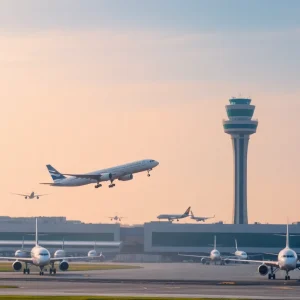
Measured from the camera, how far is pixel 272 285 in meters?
107

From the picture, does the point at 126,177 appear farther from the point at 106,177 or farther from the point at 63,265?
the point at 63,265

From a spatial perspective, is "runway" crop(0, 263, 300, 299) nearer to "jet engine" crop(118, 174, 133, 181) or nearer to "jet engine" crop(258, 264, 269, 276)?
"jet engine" crop(258, 264, 269, 276)

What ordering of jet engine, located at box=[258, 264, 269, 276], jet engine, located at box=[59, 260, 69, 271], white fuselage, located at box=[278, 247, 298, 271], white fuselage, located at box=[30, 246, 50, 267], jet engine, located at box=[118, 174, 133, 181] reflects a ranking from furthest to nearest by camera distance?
1. jet engine, located at box=[118, 174, 133, 181]
2. jet engine, located at box=[59, 260, 69, 271]
3. white fuselage, located at box=[30, 246, 50, 267]
4. jet engine, located at box=[258, 264, 269, 276]
5. white fuselage, located at box=[278, 247, 298, 271]

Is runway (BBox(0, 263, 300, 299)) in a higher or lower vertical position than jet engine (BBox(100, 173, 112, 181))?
lower

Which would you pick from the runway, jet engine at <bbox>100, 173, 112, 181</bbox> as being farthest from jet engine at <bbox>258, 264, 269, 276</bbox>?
jet engine at <bbox>100, 173, 112, 181</bbox>

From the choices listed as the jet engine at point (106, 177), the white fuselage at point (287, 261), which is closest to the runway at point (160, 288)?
the white fuselage at point (287, 261)

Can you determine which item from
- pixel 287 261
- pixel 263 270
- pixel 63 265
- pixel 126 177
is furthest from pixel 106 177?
pixel 287 261

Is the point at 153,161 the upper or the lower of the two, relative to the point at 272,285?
upper

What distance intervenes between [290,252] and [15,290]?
145 feet

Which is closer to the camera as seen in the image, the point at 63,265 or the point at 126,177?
the point at 63,265

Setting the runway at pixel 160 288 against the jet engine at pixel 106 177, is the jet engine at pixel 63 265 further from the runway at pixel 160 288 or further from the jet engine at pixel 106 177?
the jet engine at pixel 106 177

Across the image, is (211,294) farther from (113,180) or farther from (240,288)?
(113,180)

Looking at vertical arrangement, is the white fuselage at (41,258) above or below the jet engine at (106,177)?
below

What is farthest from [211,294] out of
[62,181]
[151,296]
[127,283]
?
[62,181]
